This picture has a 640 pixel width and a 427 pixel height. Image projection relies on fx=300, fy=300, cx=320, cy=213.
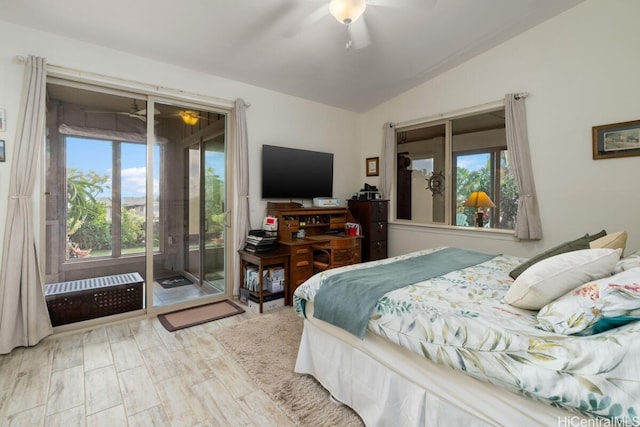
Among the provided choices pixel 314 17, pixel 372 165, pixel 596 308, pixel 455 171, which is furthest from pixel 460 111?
pixel 596 308

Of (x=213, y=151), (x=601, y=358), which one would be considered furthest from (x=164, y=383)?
(x=213, y=151)

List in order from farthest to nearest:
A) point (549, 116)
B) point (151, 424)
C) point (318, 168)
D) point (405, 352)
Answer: point (318, 168), point (549, 116), point (151, 424), point (405, 352)

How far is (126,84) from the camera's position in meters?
2.81

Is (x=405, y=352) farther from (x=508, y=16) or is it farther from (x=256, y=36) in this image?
(x=508, y=16)

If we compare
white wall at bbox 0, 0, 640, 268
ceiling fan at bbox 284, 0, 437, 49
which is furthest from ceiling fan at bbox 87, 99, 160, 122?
ceiling fan at bbox 284, 0, 437, 49

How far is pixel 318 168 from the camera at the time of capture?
4156 millimetres

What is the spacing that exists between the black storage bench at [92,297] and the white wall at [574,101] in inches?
153

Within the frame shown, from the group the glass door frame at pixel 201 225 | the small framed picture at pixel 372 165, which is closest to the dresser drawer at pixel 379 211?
the small framed picture at pixel 372 165

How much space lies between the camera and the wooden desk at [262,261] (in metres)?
3.17

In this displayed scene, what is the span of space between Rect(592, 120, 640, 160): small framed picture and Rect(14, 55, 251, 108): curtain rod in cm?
352

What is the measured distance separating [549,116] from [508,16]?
3.41 ft

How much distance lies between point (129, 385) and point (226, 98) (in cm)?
287

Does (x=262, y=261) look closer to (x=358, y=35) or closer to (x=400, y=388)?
(x=400, y=388)

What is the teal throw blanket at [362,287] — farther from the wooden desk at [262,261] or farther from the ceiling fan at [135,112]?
the ceiling fan at [135,112]
